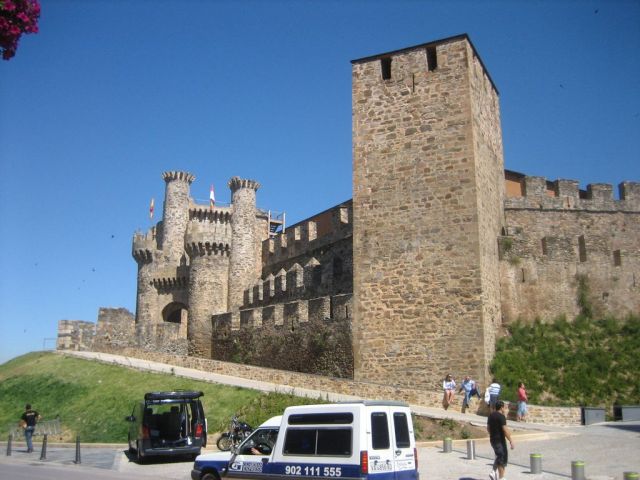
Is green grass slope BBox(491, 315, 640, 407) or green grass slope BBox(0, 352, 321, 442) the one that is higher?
green grass slope BBox(491, 315, 640, 407)

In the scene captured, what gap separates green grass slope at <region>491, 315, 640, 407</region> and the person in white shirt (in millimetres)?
1483

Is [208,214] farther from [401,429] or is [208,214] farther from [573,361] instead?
[401,429]

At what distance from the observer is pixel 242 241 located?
41.1 meters

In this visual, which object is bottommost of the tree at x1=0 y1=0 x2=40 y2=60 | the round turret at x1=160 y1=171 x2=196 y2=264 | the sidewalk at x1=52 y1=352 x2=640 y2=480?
the sidewalk at x1=52 y1=352 x2=640 y2=480

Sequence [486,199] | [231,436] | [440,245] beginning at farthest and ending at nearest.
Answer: [486,199]
[440,245]
[231,436]

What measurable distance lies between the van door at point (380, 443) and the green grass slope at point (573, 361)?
33.7 feet

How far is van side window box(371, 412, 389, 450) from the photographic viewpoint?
29.9 feet

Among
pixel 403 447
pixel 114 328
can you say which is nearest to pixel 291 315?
pixel 114 328

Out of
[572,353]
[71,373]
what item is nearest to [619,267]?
[572,353]

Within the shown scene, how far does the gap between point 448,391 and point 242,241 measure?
24627mm

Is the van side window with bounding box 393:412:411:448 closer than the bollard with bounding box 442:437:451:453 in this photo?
Yes

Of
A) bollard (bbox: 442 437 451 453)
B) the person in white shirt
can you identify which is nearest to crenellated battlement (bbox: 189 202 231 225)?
the person in white shirt

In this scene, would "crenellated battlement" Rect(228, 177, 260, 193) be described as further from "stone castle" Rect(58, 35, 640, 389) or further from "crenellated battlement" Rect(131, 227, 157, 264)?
"stone castle" Rect(58, 35, 640, 389)

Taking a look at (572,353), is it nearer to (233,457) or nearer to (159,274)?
(233,457)
